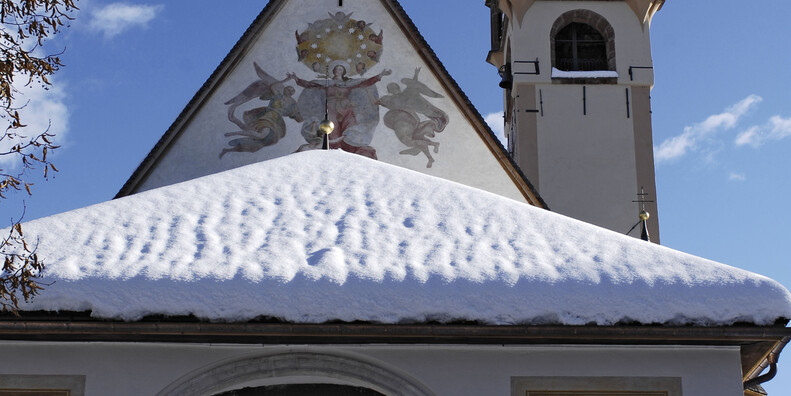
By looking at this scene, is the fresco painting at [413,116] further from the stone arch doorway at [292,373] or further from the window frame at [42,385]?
the window frame at [42,385]

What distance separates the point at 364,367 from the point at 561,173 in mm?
12822

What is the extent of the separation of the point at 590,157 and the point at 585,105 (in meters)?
0.98

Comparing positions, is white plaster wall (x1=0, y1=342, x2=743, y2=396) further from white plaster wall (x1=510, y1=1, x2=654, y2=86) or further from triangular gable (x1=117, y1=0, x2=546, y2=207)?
white plaster wall (x1=510, y1=1, x2=654, y2=86)

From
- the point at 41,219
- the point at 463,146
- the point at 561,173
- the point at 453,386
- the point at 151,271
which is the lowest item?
the point at 453,386

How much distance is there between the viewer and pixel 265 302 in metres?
7.55

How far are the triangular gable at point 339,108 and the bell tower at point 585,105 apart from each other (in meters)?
7.14

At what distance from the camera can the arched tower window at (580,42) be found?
21.5m

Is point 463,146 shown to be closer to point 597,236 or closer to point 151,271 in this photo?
point 597,236

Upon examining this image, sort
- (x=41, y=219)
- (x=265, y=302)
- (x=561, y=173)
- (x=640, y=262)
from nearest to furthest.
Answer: (x=265, y=302), (x=640, y=262), (x=41, y=219), (x=561, y=173)

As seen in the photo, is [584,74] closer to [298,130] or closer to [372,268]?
[298,130]

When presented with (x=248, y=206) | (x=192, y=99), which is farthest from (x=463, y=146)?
(x=248, y=206)

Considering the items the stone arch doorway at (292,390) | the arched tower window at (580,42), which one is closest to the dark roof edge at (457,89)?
the stone arch doorway at (292,390)

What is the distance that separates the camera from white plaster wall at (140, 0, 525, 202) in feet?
43.0

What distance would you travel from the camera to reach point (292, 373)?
26.2 feet
